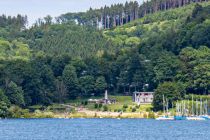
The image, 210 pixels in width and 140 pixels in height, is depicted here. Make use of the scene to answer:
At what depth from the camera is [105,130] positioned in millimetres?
139375

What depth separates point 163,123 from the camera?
6344 inches

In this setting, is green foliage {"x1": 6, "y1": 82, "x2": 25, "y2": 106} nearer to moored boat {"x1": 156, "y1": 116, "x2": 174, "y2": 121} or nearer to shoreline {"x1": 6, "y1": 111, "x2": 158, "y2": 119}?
shoreline {"x1": 6, "y1": 111, "x2": 158, "y2": 119}

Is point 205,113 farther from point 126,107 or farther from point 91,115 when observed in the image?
point 91,115

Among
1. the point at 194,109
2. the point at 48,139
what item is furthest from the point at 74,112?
the point at 48,139

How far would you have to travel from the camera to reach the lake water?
4887 inches

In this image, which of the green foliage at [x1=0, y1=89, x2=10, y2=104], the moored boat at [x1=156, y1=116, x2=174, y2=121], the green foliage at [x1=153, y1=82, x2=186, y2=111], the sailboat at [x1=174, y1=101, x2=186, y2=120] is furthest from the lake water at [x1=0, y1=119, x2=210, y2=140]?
the green foliage at [x1=153, y1=82, x2=186, y2=111]

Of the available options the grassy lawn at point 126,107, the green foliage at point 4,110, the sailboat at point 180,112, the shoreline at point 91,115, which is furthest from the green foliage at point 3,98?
the sailboat at point 180,112

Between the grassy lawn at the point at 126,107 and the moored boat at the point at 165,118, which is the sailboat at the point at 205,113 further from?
the grassy lawn at the point at 126,107

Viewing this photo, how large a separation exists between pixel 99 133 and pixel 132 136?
8.35m

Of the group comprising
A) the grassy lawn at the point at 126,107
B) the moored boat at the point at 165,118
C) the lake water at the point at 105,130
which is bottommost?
the lake water at the point at 105,130

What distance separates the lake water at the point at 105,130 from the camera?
407 ft

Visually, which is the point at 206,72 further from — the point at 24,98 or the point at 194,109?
the point at 24,98

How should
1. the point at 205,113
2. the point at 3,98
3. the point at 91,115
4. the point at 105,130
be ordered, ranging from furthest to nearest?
the point at 91,115
the point at 205,113
the point at 3,98
the point at 105,130

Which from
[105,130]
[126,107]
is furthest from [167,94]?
[105,130]
